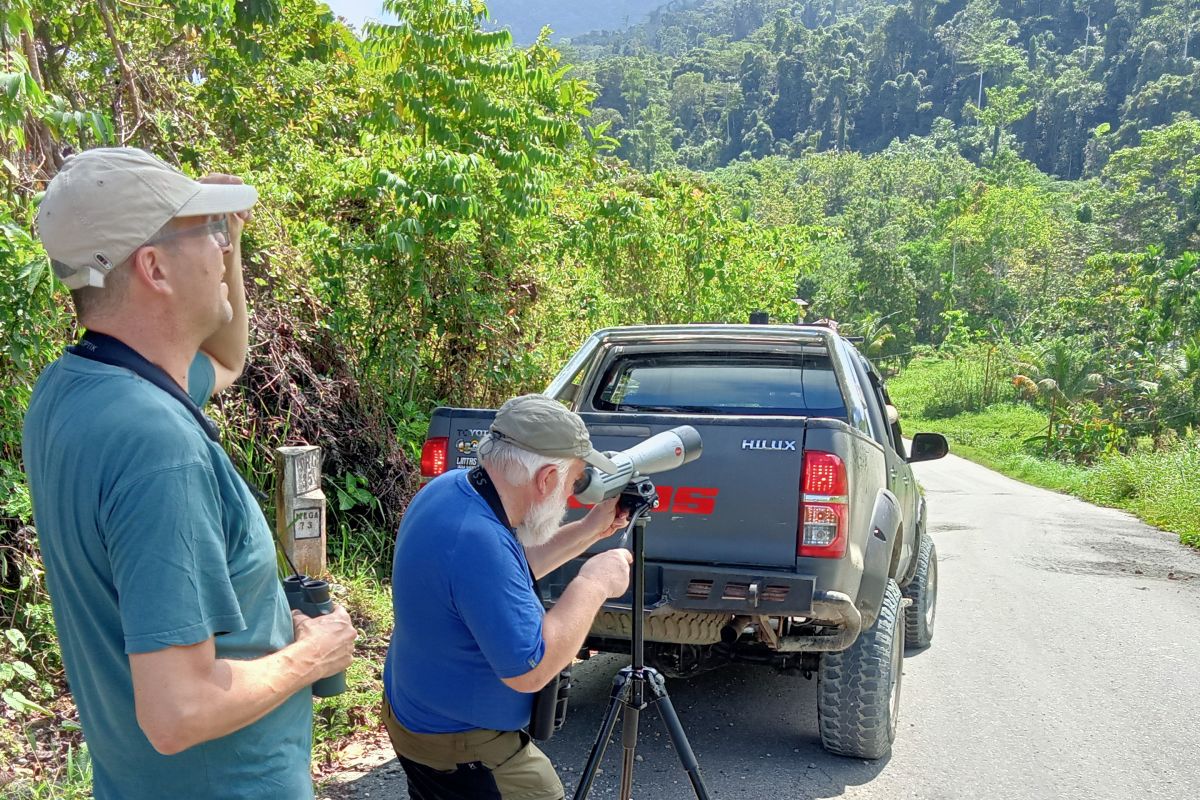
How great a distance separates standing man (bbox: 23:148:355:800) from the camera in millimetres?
1403

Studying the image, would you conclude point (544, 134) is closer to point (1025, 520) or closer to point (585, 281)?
point (585, 281)

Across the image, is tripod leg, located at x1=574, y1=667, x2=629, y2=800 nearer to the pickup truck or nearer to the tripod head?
the tripod head

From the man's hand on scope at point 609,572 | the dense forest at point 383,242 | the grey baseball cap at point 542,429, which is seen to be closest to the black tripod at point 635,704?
the man's hand on scope at point 609,572

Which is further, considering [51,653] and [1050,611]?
[1050,611]

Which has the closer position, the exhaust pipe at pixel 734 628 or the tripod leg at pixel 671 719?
the tripod leg at pixel 671 719

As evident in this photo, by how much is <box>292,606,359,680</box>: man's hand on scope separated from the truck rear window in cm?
355

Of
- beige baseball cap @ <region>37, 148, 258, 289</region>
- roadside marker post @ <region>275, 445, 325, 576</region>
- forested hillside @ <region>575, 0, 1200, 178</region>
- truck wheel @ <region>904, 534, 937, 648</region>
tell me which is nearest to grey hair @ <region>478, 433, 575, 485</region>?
beige baseball cap @ <region>37, 148, 258, 289</region>

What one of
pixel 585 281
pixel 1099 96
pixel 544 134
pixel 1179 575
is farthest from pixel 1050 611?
pixel 1099 96

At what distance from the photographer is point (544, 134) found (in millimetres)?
8102

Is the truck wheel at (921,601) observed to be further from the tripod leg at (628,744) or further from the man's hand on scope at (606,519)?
the man's hand on scope at (606,519)

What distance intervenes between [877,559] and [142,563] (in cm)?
336

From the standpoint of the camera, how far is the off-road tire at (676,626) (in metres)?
4.00

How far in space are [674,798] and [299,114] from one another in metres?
7.09

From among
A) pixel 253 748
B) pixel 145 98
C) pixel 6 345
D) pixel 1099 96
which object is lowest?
pixel 253 748
